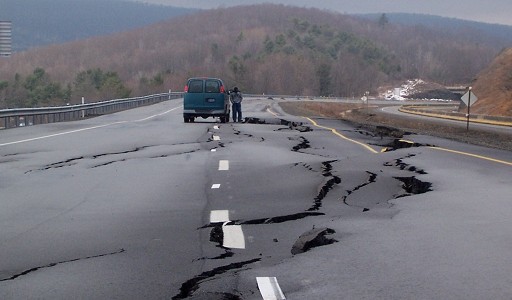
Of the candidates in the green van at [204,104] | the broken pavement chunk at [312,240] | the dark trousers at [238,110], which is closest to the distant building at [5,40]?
the green van at [204,104]

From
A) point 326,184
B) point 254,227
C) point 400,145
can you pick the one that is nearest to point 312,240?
point 254,227

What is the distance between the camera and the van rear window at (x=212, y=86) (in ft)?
125

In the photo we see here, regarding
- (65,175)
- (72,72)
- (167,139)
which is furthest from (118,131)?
(72,72)

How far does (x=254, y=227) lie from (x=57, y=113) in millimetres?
31295

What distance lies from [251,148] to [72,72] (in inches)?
7218

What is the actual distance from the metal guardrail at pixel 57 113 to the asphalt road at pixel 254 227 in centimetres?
1449

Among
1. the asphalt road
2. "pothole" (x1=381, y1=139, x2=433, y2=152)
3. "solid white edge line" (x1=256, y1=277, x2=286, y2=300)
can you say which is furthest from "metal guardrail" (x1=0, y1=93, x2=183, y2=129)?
"solid white edge line" (x1=256, y1=277, x2=286, y2=300)

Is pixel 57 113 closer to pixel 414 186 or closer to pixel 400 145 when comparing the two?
pixel 400 145

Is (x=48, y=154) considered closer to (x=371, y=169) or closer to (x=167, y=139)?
(x=167, y=139)

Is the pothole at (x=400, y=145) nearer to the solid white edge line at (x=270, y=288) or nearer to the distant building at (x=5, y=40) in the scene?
the solid white edge line at (x=270, y=288)

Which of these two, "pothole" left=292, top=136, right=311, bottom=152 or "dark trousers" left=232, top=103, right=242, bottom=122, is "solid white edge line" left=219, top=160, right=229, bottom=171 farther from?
"dark trousers" left=232, top=103, right=242, bottom=122

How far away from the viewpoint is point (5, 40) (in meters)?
47.6

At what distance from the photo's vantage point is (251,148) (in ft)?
68.6

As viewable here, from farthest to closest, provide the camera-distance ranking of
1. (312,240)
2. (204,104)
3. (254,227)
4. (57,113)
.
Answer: (57,113), (204,104), (254,227), (312,240)
